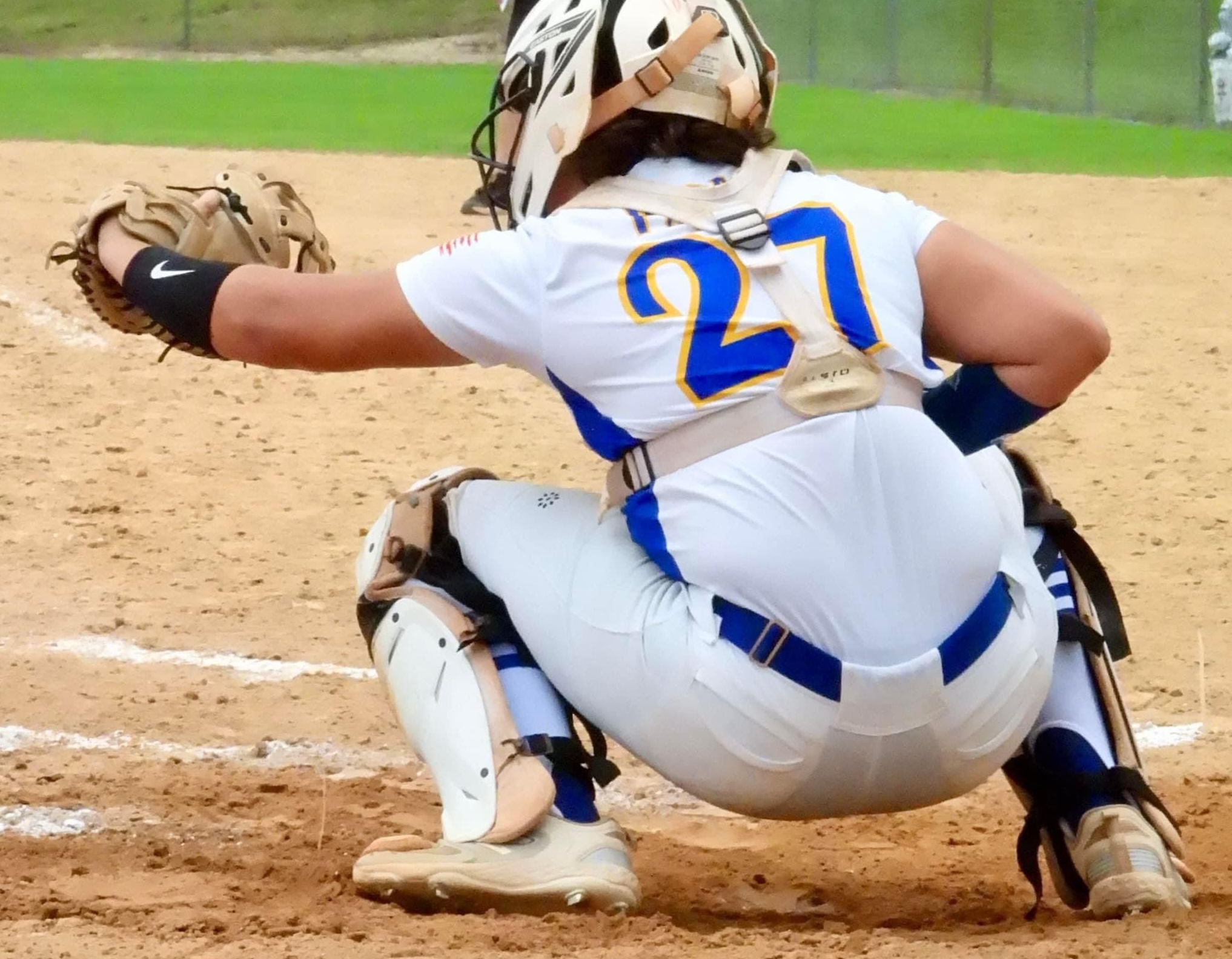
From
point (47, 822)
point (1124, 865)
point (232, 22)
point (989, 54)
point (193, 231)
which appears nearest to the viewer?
point (1124, 865)

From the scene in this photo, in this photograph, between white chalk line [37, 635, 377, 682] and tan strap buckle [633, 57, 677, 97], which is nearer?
tan strap buckle [633, 57, 677, 97]

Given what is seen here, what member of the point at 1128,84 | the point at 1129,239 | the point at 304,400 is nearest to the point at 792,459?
the point at 304,400

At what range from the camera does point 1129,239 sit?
27.8 feet

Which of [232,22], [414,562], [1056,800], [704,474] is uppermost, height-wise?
[704,474]

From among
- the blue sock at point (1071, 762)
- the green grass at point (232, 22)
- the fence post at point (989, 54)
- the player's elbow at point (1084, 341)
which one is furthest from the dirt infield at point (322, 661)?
the green grass at point (232, 22)

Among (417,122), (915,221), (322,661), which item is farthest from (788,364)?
(417,122)

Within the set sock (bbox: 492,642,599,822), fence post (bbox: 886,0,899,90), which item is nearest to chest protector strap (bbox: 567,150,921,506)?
sock (bbox: 492,642,599,822)

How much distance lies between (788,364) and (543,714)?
0.62 meters

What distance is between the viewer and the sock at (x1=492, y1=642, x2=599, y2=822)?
8.34 ft

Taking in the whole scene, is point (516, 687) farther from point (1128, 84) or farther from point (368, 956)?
point (1128, 84)

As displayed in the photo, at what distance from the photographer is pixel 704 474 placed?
237 cm

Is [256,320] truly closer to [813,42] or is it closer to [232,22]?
[813,42]

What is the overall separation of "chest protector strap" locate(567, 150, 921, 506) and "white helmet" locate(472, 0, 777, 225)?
0.11 meters

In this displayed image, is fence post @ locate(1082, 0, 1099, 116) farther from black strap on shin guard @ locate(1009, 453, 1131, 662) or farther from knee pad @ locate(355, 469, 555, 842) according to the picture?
knee pad @ locate(355, 469, 555, 842)
